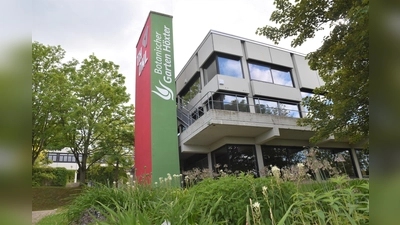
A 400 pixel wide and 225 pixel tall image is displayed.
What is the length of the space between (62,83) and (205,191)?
14.7m

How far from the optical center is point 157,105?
1197cm

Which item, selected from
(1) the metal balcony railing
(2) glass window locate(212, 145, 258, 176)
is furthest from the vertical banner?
(2) glass window locate(212, 145, 258, 176)

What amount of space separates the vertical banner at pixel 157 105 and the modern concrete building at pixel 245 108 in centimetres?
139

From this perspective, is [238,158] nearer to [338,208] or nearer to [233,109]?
[233,109]

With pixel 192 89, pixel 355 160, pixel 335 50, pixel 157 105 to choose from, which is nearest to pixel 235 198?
pixel 335 50

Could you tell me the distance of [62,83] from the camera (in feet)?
46.8

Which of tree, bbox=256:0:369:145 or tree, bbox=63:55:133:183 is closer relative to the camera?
tree, bbox=256:0:369:145

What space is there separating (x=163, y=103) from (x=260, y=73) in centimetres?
707

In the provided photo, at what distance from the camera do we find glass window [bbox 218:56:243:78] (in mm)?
13852

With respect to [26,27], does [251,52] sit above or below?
above

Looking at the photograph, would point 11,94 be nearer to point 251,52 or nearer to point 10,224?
point 10,224

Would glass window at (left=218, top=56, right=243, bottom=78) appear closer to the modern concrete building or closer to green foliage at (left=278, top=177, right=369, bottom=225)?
the modern concrete building

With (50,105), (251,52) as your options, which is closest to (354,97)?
(251,52)

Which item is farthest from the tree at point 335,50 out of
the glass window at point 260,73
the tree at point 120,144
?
the tree at point 120,144
